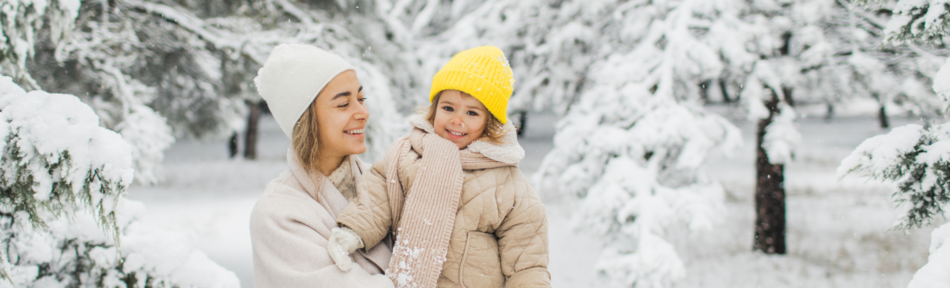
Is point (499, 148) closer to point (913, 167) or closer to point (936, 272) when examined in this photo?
point (936, 272)

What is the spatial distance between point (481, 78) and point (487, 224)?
500 millimetres

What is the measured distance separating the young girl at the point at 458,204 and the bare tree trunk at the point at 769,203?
6070 mm

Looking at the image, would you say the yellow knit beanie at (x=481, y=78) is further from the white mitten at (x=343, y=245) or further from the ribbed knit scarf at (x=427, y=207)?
the white mitten at (x=343, y=245)

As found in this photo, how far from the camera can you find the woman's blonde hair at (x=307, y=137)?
5.39 ft

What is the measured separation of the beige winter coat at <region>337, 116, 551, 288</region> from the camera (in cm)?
161

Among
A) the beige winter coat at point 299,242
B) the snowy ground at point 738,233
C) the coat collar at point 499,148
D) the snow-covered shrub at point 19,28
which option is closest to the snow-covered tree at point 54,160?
the beige winter coat at point 299,242

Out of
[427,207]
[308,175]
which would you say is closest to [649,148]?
[427,207]

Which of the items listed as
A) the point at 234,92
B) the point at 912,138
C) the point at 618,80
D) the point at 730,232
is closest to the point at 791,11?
the point at 618,80

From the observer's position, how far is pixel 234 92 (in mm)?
6379

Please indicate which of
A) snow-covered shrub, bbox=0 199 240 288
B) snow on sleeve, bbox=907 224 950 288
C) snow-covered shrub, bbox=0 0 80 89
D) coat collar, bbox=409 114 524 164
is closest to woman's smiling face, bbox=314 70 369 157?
coat collar, bbox=409 114 524 164

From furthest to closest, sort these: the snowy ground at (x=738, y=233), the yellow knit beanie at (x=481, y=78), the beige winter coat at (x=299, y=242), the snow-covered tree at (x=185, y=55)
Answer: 1. the snowy ground at (x=738, y=233)
2. the snow-covered tree at (x=185, y=55)
3. the yellow knit beanie at (x=481, y=78)
4. the beige winter coat at (x=299, y=242)

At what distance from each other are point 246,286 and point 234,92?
2349mm

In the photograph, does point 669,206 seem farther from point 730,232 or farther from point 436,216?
point 730,232

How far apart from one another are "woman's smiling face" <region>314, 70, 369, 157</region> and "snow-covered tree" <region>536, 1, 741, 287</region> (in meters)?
3.36
